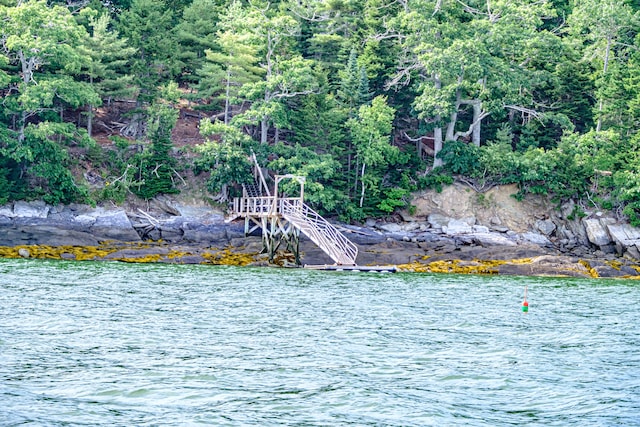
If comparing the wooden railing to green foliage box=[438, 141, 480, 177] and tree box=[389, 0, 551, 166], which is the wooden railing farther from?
tree box=[389, 0, 551, 166]

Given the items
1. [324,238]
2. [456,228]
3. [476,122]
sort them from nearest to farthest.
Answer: [324,238] < [456,228] < [476,122]

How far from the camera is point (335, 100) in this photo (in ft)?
164

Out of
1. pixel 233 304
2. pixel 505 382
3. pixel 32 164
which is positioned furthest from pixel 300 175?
pixel 505 382

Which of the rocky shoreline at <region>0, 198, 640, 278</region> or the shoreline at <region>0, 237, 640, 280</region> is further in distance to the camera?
the rocky shoreline at <region>0, 198, 640, 278</region>

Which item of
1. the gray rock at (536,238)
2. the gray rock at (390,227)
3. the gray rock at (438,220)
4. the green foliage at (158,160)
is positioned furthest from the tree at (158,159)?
the gray rock at (536,238)

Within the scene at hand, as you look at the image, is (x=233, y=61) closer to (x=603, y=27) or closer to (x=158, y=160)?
(x=158, y=160)

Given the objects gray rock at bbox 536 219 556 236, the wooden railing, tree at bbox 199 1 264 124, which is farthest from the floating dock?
gray rock at bbox 536 219 556 236

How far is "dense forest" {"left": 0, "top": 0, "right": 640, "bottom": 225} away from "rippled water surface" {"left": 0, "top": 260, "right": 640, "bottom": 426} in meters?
18.9

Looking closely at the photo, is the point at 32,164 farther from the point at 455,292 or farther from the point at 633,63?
the point at 633,63

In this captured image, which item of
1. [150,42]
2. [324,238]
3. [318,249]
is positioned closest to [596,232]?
[318,249]

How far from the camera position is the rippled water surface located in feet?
42.4

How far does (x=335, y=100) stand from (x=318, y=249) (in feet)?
35.2

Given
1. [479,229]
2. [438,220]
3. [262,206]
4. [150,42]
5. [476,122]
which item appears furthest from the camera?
[476,122]

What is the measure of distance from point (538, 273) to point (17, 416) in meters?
29.2
